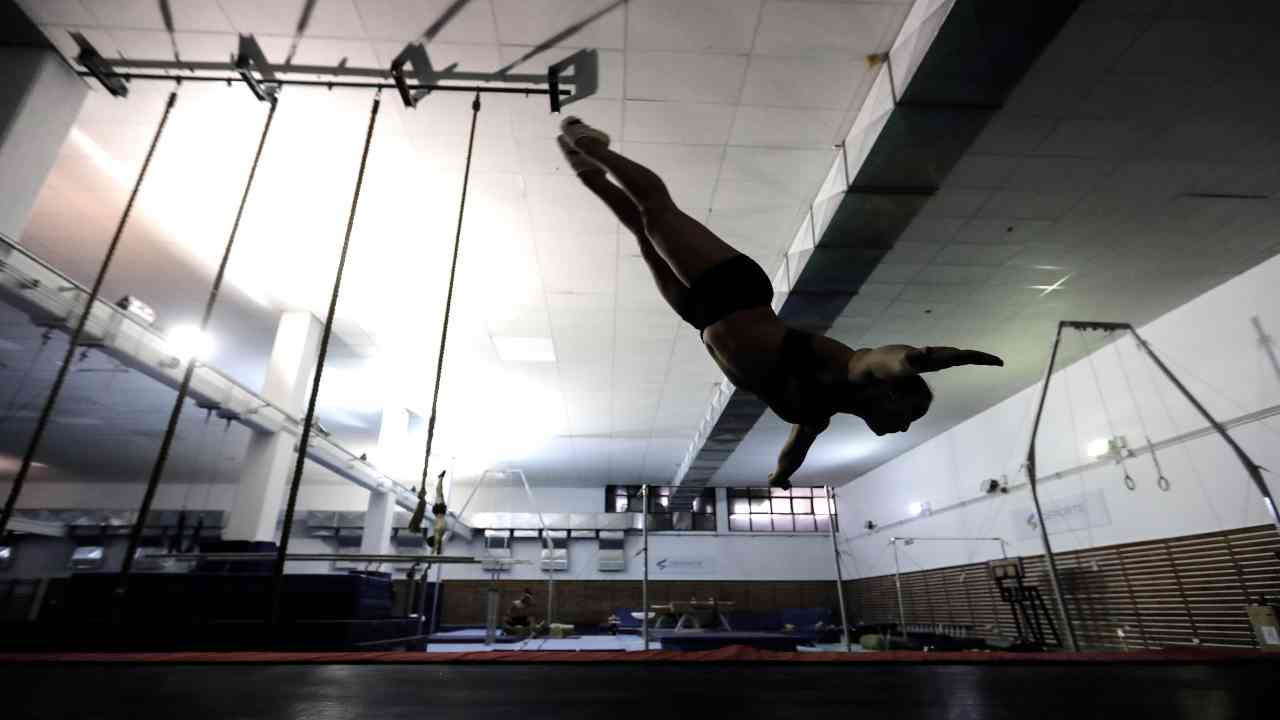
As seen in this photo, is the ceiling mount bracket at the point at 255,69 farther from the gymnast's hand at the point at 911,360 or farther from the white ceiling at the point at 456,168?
the gymnast's hand at the point at 911,360

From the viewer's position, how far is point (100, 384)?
898 centimetres

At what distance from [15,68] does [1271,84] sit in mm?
8398

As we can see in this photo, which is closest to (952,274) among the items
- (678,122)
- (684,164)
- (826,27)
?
(684,164)

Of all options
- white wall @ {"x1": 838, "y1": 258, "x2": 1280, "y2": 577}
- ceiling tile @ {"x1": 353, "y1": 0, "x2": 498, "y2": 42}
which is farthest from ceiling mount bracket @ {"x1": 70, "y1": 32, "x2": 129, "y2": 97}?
white wall @ {"x1": 838, "y1": 258, "x2": 1280, "y2": 577}

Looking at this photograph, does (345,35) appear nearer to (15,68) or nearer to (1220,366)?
(15,68)

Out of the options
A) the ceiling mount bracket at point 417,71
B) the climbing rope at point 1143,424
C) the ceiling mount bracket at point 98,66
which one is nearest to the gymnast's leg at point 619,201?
the ceiling mount bracket at point 417,71

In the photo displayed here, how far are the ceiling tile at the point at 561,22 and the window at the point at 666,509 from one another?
13472 mm

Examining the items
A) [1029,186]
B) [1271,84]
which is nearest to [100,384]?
[1029,186]

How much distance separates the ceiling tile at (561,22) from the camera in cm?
386

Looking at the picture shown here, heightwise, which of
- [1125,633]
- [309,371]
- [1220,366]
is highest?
[309,371]

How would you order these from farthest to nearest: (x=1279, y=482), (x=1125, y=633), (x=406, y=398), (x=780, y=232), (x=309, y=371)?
(x=406, y=398), (x=309, y=371), (x=1125, y=633), (x=780, y=232), (x=1279, y=482)

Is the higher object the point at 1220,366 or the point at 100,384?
the point at 100,384

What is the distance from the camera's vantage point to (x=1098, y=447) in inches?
297

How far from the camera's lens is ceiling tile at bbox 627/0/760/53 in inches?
152
